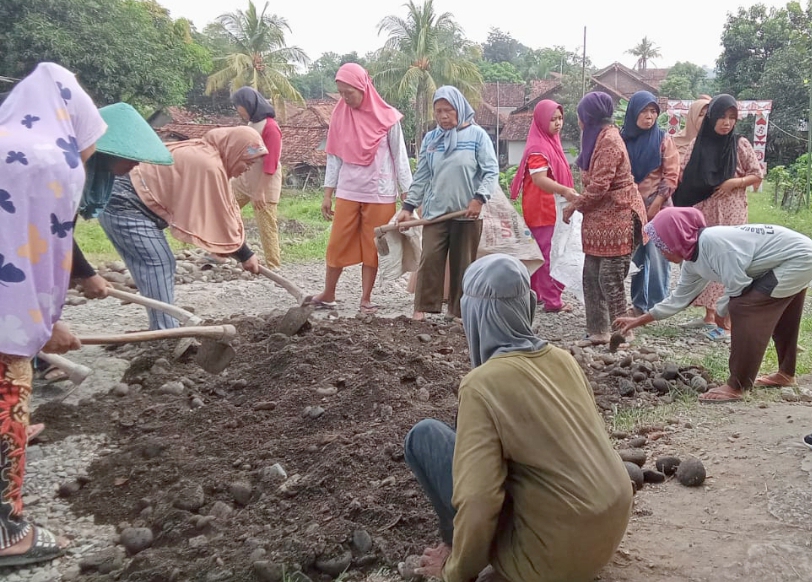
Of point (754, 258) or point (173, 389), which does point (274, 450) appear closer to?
point (173, 389)

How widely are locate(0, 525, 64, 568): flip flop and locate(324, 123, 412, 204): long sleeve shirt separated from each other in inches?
148

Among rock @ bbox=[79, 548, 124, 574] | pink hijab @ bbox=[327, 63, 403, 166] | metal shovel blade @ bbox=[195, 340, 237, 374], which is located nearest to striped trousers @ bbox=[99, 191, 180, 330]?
metal shovel blade @ bbox=[195, 340, 237, 374]

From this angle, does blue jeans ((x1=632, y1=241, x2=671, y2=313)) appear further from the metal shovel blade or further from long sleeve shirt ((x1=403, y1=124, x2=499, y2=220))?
the metal shovel blade

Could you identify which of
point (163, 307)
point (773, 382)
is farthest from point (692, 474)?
point (163, 307)

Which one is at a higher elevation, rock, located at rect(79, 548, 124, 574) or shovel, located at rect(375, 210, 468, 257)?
shovel, located at rect(375, 210, 468, 257)

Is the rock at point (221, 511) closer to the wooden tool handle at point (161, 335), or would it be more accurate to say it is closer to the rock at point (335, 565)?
the rock at point (335, 565)

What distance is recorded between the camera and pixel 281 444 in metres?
3.42

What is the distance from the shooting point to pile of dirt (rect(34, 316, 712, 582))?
2.57 metres

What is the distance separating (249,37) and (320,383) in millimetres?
33920

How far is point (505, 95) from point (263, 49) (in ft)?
58.0

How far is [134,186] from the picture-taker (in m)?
4.44

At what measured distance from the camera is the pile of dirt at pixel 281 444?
2.57 meters

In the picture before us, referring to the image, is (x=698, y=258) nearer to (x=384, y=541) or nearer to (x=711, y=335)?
(x=711, y=335)

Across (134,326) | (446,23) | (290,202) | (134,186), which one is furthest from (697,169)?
(446,23)
